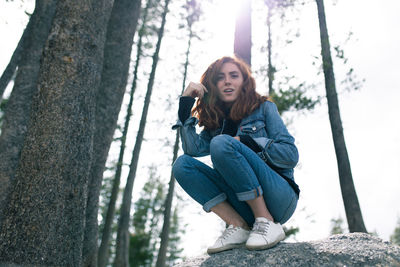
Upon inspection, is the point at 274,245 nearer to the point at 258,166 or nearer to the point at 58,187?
the point at 258,166

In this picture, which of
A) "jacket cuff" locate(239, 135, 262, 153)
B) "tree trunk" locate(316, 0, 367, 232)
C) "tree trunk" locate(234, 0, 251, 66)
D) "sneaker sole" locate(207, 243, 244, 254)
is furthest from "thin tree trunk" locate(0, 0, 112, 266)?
"tree trunk" locate(316, 0, 367, 232)

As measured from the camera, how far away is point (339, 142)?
817cm

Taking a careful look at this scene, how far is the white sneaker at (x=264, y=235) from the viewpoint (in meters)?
2.78

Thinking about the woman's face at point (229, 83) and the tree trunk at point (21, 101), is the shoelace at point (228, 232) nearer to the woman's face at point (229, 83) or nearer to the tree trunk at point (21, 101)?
the woman's face at point (229, 83)

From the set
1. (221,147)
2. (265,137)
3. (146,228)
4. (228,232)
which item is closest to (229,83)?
(265,137)

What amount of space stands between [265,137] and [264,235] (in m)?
0.83

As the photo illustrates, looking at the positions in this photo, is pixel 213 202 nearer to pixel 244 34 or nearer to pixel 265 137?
pixel 265 137

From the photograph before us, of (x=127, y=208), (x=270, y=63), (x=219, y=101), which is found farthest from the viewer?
(x=270, y=63)

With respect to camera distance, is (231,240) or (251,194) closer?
(251,194)

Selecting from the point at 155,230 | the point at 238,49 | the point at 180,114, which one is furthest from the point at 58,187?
the point at 155,230

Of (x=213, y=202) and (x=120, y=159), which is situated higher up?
(x=120, y=159)

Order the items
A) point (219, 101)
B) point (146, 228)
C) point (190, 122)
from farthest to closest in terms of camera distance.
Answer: point (146, 228) → point (219, 101) → point (190, 122)

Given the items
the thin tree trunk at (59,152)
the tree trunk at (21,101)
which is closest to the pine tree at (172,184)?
the tree trunk at (21,101)

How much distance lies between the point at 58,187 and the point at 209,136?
1.42 meters
